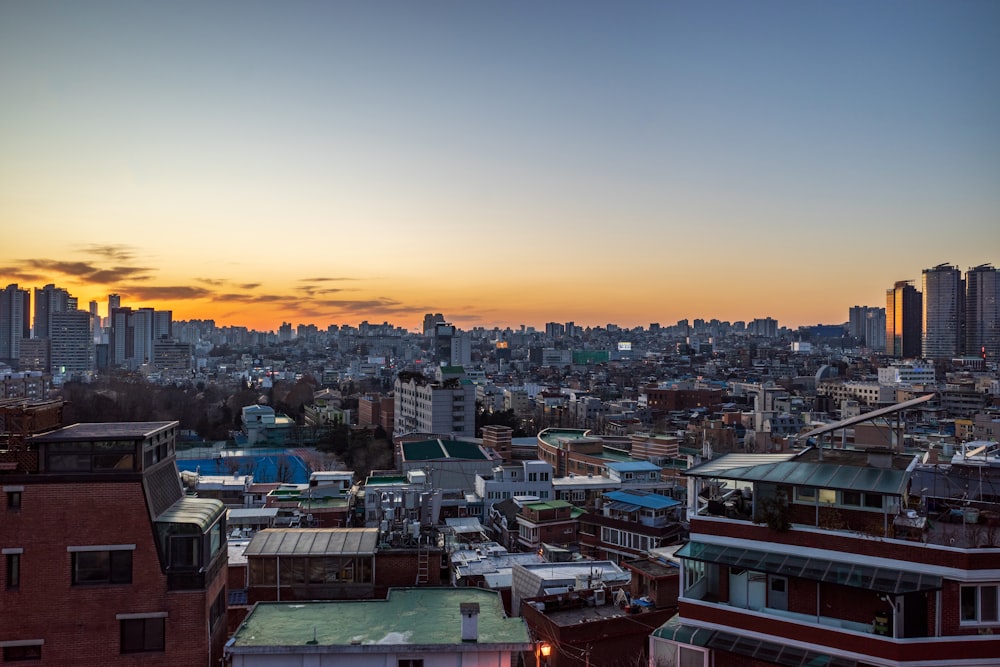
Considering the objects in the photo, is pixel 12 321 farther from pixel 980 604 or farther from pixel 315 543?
pixel 980 604

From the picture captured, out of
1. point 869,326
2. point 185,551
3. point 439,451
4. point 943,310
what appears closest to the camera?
point 185,551

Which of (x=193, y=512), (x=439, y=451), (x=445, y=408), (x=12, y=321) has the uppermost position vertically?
(x=12, y=321)

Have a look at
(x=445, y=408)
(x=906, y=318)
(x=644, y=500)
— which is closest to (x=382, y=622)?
(x=644, y=500)

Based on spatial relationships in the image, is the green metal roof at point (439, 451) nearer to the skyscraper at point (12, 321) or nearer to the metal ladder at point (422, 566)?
the metal ladder at point (422, 566)

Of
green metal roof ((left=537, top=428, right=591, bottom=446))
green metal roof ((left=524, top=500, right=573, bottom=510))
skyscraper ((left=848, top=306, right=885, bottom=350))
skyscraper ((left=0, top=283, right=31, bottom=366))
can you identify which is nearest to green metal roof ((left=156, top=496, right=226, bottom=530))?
green metal roof ((left=524, top=500, right=573, bottom=510))

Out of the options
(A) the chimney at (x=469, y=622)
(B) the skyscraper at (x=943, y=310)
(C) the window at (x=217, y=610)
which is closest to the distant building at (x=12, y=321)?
(C) the window at (x=217, y=610)
